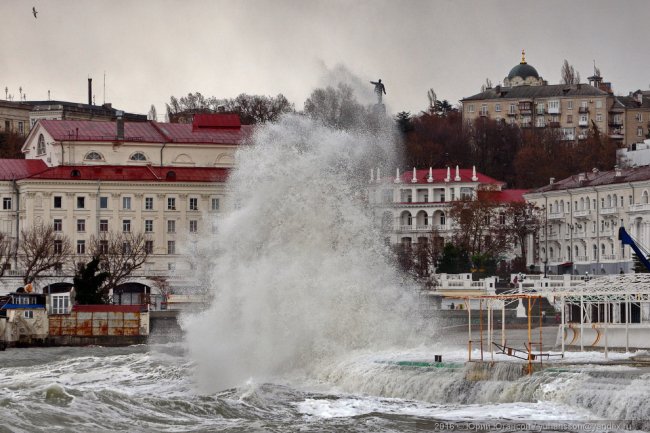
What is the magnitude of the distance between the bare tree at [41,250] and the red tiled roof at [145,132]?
9.08m

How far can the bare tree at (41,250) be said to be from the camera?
102 metres

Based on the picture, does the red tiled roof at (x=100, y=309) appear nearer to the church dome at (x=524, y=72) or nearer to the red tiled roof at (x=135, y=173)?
the red tiled roof at (x=135, y=173)

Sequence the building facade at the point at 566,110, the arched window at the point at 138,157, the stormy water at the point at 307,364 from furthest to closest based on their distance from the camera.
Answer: the building facade at the point at 566,110 → the arched window at the point at 138,157 → the stormy water at the point at 307,364

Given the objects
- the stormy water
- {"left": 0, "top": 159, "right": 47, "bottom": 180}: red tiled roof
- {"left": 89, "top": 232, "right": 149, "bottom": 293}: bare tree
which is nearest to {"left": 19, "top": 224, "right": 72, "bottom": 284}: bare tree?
{"left": 89, "top": 232, "right": 149, "bottom": 293}: bare tree

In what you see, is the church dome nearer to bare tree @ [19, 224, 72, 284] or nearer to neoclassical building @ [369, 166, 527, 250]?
neoclassical building @ [369, 166, 527, 250]

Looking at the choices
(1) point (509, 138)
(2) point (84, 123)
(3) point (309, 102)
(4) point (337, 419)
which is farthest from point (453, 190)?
(4) point (337, 419)

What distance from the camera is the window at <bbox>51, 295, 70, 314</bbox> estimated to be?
83.8 metres

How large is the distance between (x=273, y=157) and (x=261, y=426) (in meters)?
Answer: 13.9

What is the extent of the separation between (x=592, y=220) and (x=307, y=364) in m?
68.0

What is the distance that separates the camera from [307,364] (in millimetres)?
51906

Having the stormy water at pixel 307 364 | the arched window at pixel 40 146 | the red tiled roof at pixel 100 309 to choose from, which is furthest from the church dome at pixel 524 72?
the stormy water at pixel 307 364

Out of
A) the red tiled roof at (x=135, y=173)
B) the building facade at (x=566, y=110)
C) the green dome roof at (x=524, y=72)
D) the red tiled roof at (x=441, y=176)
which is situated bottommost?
the red tiled roof at (x=135, y=173)

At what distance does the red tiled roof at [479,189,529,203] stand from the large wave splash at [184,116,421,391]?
7164 cm

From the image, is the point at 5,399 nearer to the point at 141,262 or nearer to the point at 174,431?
the point at 174,431
